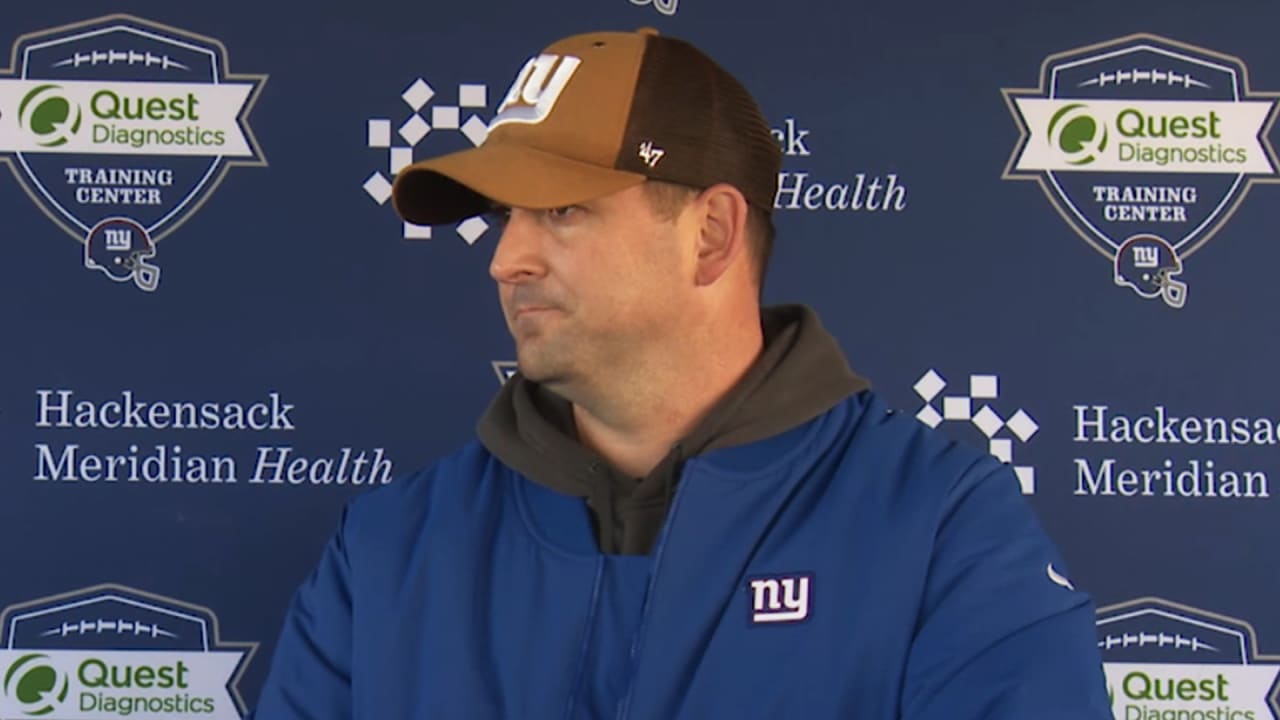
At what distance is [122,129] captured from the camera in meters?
2.05

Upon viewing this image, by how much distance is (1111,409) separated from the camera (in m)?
2.04

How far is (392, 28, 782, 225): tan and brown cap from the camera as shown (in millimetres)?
1380

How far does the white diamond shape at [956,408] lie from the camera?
2061 mm

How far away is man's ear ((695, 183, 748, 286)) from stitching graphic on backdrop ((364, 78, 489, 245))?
0.67 m

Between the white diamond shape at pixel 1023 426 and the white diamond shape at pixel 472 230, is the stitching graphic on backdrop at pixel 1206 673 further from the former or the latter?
the white diamond shape at pixel 472 230

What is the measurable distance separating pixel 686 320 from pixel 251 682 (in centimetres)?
94

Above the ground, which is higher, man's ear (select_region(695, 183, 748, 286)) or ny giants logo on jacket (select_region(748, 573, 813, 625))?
man's ear (select_region(695, 183, 748, 286))

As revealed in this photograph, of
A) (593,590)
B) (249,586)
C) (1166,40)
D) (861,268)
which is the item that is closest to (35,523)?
(249,586)

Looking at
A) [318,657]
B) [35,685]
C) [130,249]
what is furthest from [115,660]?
[318,657]

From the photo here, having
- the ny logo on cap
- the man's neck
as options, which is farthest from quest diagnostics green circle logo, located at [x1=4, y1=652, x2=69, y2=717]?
the ny logo on cap

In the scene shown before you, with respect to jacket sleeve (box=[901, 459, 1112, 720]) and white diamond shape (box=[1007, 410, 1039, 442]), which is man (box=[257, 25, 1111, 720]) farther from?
white diamond shape (box=[1007, 410, 1039, 442])

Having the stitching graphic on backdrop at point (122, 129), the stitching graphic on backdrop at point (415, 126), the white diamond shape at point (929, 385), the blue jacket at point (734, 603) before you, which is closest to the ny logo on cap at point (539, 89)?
the blue jacket at point (734, 603)

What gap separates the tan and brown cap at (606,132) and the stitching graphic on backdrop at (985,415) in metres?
0.67

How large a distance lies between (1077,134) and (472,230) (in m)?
0.82
